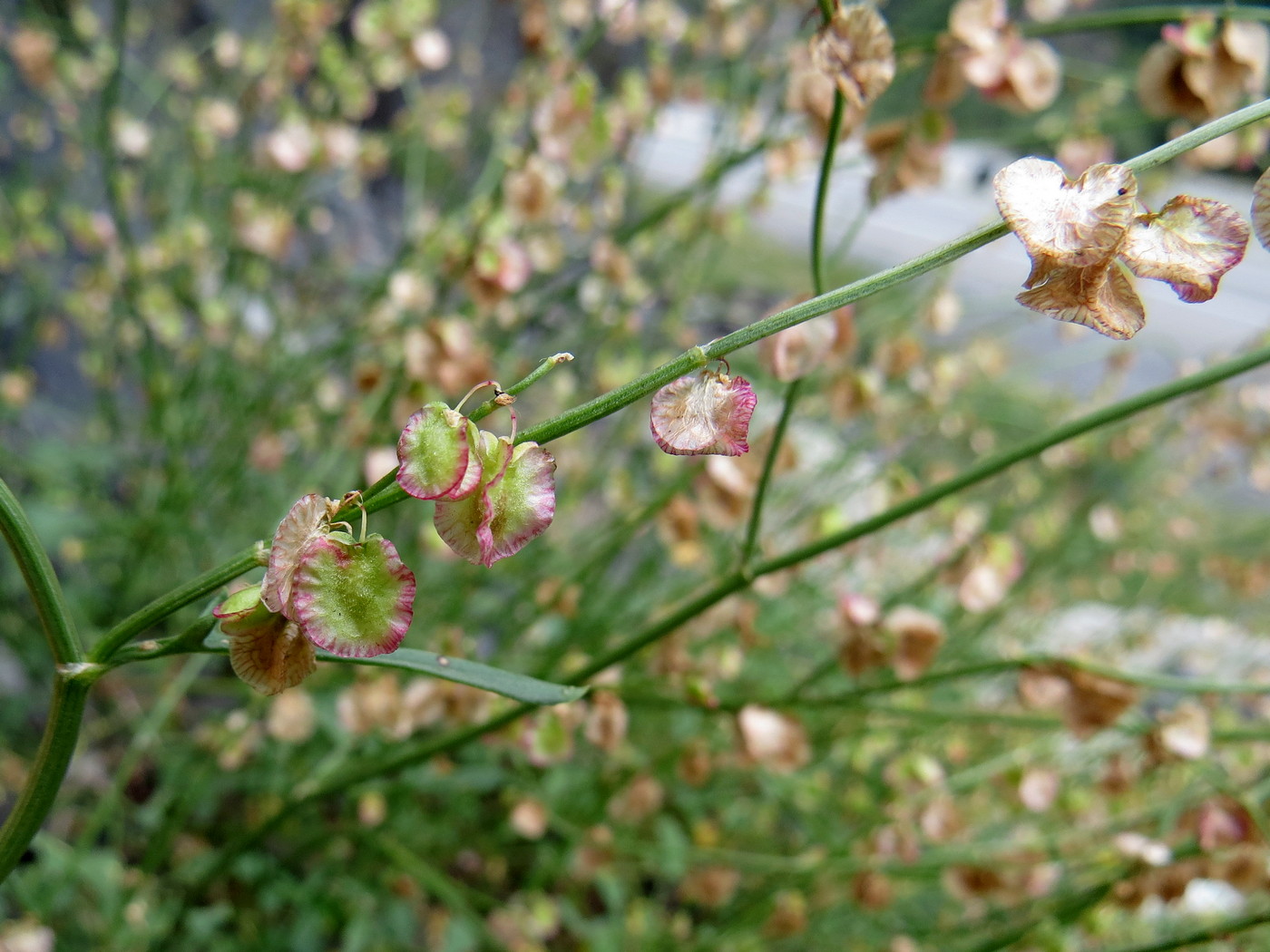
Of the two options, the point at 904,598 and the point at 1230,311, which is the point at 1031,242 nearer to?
the point at 904,598

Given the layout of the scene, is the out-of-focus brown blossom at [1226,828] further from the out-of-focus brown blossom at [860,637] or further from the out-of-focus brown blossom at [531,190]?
the out-of-focus brown blossom at [531,190]

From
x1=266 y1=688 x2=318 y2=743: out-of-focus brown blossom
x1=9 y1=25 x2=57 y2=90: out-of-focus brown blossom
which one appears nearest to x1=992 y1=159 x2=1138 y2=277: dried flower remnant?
x1=266 y1=688 x2=318 y2=743: out-of-focus brown blossom

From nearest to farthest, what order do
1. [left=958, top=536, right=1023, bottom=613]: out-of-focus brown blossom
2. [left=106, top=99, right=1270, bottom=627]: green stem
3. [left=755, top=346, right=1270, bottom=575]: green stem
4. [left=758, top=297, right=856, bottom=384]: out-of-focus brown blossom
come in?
[left=106, top=99, right=1270, bottom=627]: green stem → [left=755, top=346, right=1270, bottom=575]: green stem → [left=758, top=297, right=856, bottom=384]: out-of-focus brown blossom → [left=958, top=536, right=1023, bottom=613]: out-of-focus brown blossom

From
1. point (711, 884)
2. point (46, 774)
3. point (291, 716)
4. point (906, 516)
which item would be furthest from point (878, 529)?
point (711, 884)

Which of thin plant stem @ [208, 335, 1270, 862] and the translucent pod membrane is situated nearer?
the translucent pod membrane

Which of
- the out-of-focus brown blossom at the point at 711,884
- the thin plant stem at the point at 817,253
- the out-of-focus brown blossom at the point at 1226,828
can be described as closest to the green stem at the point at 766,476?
the thin plant stem at the point at 817,253

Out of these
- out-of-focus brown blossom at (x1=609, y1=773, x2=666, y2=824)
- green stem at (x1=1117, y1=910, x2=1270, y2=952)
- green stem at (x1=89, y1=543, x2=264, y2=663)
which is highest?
out-of-focus brown blossom at (x1=609, y1=773, x2=666, y2=824)

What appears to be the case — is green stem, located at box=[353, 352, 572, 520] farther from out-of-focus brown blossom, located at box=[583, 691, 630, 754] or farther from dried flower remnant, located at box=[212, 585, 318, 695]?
out-of-focus brown blossom, located at box=[583, 691, 630, 754]
